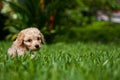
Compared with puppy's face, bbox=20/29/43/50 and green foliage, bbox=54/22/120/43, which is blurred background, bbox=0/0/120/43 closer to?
green foliage, bbox=54/22/120/43

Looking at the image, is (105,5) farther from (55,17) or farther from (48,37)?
(48,37)

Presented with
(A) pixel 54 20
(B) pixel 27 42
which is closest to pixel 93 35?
(A) pixel 54 20

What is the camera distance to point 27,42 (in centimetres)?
662

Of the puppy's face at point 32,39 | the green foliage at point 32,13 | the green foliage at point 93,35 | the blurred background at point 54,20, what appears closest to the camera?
the puppy's face at point 32,39

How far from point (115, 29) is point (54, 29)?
4315mm

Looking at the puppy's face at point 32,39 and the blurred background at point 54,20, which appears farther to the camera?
the blurred background at point 54,20

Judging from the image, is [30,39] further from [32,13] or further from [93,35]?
[93,35]

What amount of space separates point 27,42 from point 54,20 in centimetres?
1007

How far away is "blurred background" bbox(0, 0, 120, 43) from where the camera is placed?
15.4 m

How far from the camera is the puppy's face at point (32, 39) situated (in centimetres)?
650

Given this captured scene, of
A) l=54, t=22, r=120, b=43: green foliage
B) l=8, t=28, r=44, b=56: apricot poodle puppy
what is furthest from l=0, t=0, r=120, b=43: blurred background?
l=8, t=28, r=44, b=56: apricot poodle puppy

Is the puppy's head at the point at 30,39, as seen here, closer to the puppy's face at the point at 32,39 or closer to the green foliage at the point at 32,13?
the puppy's face at the point at 32,39

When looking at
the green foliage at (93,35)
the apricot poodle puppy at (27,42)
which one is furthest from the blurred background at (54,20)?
the apricot poodle puppy at (27,42)

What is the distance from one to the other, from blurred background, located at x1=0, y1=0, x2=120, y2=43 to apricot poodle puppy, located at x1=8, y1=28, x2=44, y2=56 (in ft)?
25.7
